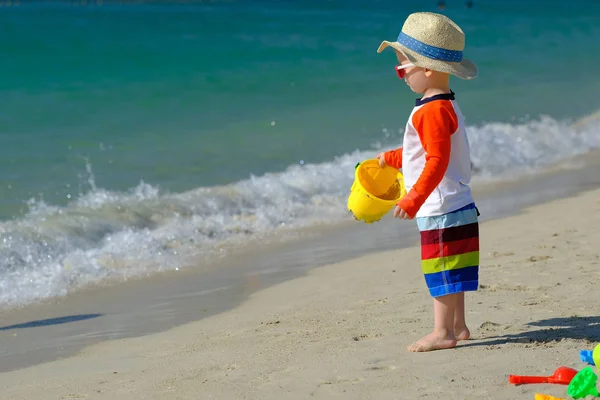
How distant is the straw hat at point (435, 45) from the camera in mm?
4219

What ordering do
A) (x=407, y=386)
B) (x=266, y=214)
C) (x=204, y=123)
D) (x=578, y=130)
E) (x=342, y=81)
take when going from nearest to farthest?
(x=407, y=386)
(x=266, y=214)
(x=578, y=130)
(x=204, y=123)
(x=342, y=81)

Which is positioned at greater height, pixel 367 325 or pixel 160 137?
pixel 160 137

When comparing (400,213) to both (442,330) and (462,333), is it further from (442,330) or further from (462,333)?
(462,333)

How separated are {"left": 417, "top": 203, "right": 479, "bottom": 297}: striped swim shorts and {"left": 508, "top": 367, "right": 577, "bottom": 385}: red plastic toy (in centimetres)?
60

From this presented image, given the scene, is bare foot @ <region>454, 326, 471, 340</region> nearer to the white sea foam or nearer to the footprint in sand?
the footprint in sand

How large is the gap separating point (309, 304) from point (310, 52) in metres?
18.6

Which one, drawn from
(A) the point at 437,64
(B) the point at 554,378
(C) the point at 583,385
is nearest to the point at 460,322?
(B) the point at 554,378

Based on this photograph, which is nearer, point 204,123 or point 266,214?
point 266,214

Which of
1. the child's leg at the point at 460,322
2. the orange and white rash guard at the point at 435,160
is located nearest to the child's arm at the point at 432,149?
the orange and white rash guard at the point at 435,160

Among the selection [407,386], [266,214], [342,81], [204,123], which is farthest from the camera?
[342,81]

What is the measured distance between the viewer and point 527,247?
255 inches

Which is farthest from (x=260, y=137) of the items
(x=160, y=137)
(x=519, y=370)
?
(x=519, y=370)

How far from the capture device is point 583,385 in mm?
3490

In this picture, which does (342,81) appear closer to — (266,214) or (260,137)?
(260,137)
